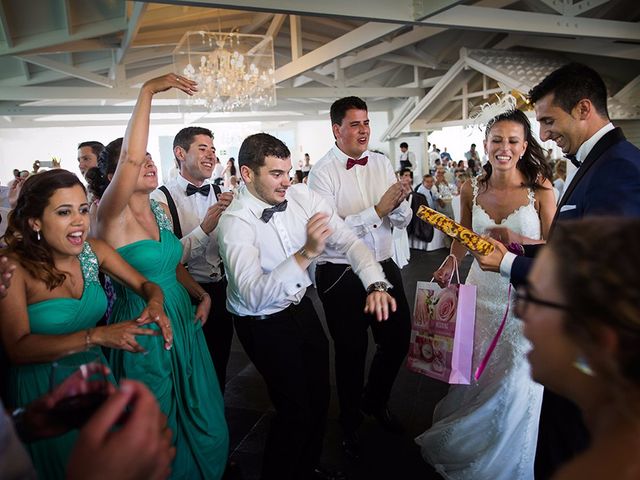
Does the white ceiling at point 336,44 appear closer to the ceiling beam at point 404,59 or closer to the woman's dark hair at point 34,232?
the ceiling beam at point 404,59

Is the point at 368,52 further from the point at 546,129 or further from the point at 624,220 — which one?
the point at 624,220

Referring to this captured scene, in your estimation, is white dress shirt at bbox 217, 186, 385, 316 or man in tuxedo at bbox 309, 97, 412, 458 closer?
white dress shirt at bbox 217, 186, 385, 316

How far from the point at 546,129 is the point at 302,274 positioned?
3.85 feet

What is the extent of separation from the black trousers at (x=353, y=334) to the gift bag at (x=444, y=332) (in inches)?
16.8

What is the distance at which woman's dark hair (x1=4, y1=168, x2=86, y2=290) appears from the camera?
1801 mm

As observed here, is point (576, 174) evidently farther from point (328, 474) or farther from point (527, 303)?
point (328, 474)

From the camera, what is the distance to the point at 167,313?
2271 mm

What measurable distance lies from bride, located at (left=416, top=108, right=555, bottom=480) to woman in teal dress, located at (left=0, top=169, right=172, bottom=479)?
157 centimetres

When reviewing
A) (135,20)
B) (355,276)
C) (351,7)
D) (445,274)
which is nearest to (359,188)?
(355,276)

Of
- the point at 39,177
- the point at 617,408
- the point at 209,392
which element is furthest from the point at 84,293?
the point at 617,408

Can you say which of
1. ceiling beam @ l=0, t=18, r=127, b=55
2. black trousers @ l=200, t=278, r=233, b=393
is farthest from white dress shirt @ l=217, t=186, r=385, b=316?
ceiling beam @ l=0, t=18, r=127, b=55

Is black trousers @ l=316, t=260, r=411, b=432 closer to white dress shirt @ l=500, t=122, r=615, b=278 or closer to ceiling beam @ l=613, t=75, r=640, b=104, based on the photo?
white dress shirt @ l=500, t=122, r=615, b=278

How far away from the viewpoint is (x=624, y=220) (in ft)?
2.43

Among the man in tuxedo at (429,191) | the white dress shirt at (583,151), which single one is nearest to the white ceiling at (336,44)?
the man in tuxedo at (429,191)
